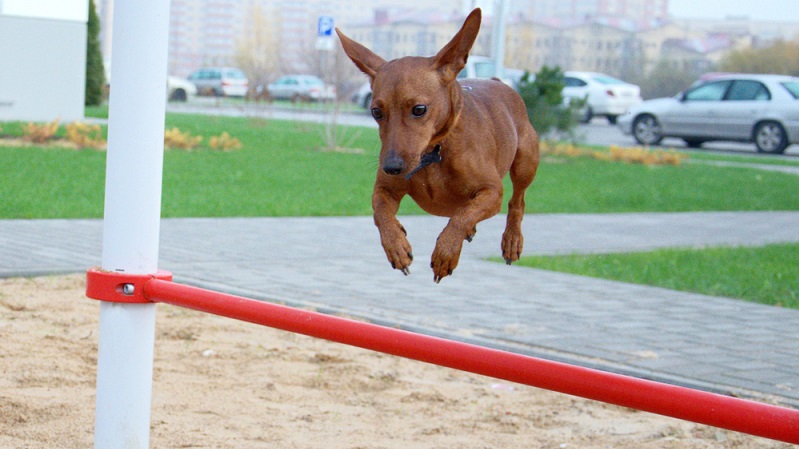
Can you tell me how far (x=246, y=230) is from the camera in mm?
11500

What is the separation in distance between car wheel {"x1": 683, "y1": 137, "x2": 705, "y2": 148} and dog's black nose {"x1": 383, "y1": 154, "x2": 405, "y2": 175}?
26.6m

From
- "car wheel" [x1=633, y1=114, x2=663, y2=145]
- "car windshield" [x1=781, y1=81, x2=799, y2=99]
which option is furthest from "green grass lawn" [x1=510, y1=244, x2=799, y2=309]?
"car wheel" [x1=633, y1=114, x2=663, y2=145]

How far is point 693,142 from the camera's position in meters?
28.3

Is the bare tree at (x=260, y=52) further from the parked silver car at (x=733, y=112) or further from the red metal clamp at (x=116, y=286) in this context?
the red metal clamp at (x=116, y=286)

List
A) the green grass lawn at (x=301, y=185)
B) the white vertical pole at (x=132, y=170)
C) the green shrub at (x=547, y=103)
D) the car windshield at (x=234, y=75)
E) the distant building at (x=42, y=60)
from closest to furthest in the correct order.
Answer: the white vertical pole at (x=132, y=170), the green grass lawn at (x=301, y=185), the green shrub at (x=547, y=103), the distant building at (x=42, y=60), the car windshield at (x=234, y=75)

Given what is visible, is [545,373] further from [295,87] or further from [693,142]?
[295,87]

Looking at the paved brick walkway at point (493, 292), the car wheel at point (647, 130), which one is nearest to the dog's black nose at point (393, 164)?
the paved brick walkway at point (493, 292)

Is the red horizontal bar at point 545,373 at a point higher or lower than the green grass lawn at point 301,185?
higher

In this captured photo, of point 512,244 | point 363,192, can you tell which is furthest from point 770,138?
point 512,244

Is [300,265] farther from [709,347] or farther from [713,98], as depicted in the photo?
[713,98]

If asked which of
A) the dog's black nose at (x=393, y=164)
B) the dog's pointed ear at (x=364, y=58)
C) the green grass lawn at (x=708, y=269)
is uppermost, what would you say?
the dog's pointed ear at (x=364, y=58)

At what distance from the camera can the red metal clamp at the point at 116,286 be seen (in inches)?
137

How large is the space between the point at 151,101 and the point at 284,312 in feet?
2.74

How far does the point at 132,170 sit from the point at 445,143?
59.3 inches
